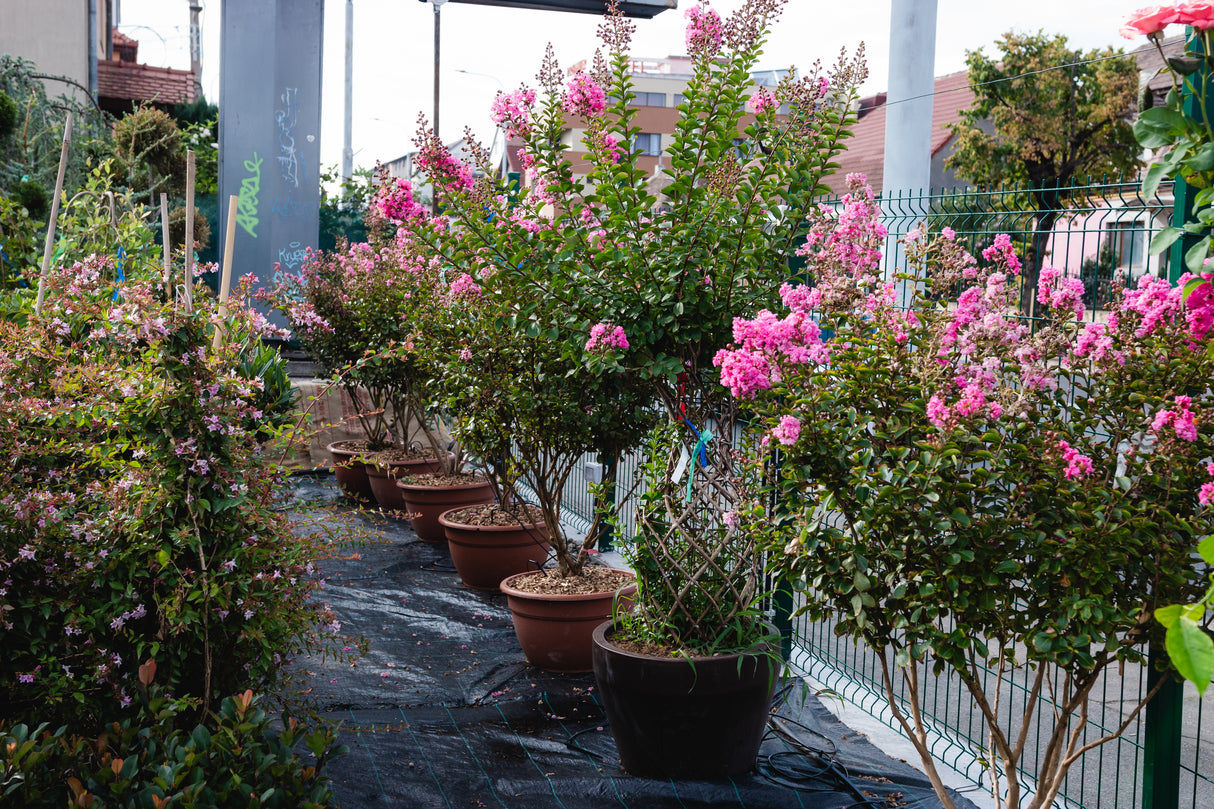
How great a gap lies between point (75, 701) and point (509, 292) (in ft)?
6.87

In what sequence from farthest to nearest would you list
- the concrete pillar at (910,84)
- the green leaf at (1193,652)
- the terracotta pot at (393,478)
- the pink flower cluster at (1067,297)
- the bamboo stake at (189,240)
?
1. the terracotta pot at (393,478)
2. the concrete pillar at (910,84)
3. the bamboo stake at (189,240)
4. the pink flower cluster at (1067,297)
5. the green leaf at (1193,652)

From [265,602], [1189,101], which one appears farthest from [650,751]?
[1189,101]

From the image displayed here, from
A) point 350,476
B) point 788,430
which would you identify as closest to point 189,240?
point 788,430

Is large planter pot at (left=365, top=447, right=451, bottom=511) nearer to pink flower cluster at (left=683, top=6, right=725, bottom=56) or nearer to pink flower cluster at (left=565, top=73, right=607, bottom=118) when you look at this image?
pink flower cluster at (left=565, top=73, right=607, bottom=118)

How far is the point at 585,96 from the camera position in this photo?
3311 millimetres

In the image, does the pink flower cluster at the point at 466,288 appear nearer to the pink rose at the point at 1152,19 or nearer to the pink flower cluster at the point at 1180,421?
the pink flower cluster at the point at 1180,421

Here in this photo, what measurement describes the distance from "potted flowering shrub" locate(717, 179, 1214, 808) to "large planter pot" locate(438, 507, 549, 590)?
312 cm

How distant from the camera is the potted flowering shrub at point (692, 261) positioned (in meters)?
3.17

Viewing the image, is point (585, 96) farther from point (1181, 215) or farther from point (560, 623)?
point (560, 623)

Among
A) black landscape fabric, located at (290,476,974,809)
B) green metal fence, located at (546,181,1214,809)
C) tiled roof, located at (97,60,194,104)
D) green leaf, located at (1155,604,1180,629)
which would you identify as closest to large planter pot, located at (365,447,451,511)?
black landscape fabric, located at (290,476,974,809)

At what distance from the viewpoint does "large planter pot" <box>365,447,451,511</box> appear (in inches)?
288

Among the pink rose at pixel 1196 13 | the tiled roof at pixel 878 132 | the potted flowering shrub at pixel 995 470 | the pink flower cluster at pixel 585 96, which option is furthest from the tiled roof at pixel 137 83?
the pink rose at pixel 1196 13

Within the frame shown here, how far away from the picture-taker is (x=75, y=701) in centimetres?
247

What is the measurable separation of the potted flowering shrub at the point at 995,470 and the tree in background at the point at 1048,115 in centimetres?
2032
